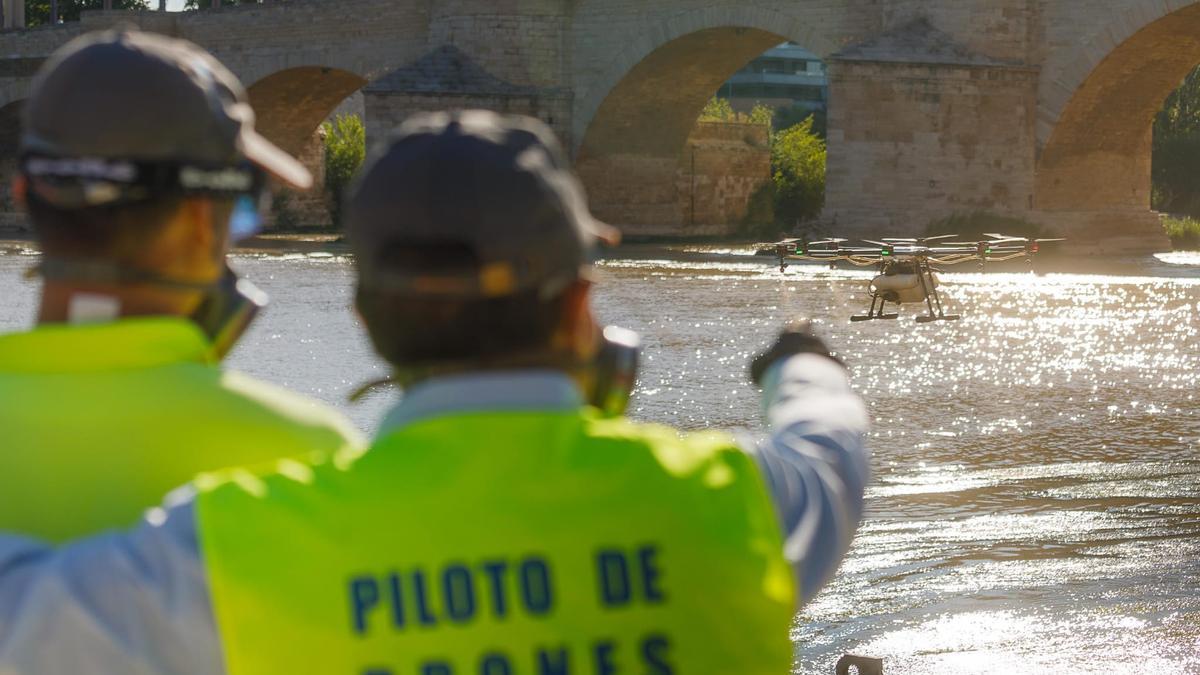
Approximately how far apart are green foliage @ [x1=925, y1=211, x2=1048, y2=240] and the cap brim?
86.5 feet

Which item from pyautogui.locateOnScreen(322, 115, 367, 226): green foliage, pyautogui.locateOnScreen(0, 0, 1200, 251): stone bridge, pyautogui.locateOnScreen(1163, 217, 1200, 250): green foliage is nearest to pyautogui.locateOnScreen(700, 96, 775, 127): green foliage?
pyautogui.locateOnScreen(0, 0, 1200, 251): stone bridge

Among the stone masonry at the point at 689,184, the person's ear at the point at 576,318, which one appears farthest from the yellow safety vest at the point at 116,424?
the stone masonry at the point at 689,184

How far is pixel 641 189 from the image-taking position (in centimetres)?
3816

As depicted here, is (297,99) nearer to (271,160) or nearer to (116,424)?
(271,160)

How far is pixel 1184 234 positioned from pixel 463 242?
32.5m

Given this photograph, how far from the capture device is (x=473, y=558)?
143 centimetres

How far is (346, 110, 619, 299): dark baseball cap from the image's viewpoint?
1482 millimetres

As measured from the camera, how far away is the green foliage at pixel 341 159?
42.4m

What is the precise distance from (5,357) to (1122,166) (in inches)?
1186

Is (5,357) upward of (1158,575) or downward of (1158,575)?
upward

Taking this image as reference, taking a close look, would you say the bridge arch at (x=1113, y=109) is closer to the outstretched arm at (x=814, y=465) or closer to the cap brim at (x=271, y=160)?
the outstretched arm at (x=814, y=465)

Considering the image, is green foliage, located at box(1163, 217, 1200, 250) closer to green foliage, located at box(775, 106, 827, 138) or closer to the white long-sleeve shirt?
the white long-sleeve shirt

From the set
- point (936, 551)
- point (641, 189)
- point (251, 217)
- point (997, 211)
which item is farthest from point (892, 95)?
point (251, 217)

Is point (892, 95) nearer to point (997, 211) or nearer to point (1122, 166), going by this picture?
point (997, 211)
